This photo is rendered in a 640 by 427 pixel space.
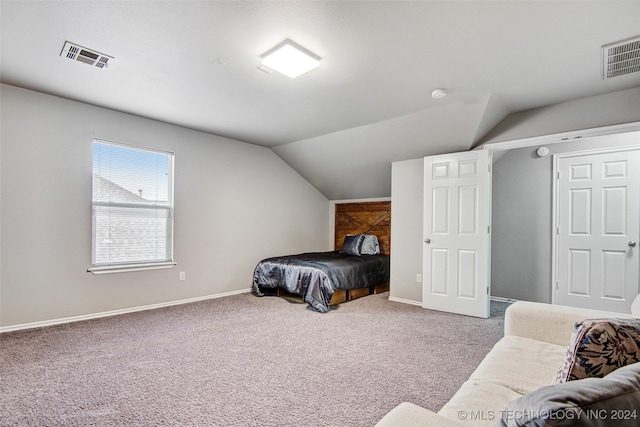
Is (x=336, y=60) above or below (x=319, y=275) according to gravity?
above

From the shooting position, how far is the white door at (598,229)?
12.3ft

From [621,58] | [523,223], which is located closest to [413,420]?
[621,58]

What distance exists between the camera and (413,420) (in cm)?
86

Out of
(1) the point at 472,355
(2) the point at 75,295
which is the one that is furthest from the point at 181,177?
(1) the point at 472,355

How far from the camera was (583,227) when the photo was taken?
4.04 m

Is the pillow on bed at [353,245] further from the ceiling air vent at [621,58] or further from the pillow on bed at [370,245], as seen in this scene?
the ceiling air vent at [621,58]

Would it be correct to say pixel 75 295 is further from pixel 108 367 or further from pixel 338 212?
pixel 338 212

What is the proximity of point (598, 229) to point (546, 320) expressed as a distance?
10.0ft

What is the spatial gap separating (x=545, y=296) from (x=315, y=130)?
3849 mm

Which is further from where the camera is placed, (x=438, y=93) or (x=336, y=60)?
(x=438, y=93)

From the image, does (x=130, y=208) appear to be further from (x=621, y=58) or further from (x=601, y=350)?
(x=621, y=58)

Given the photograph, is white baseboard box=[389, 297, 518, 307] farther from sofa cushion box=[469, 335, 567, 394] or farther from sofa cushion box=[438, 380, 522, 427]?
sofa cushion box=[438, 380, 522, 427]

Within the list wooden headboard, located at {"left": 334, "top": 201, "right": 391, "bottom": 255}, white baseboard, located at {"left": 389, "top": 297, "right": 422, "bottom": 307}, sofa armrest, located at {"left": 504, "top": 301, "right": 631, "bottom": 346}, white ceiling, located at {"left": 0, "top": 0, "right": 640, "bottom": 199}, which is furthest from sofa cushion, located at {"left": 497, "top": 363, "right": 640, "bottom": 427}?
wooden headboard, located at {"left": 334, "top": 201, "right": 391, "bottom": 255}

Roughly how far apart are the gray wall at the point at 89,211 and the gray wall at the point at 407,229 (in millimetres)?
2109
